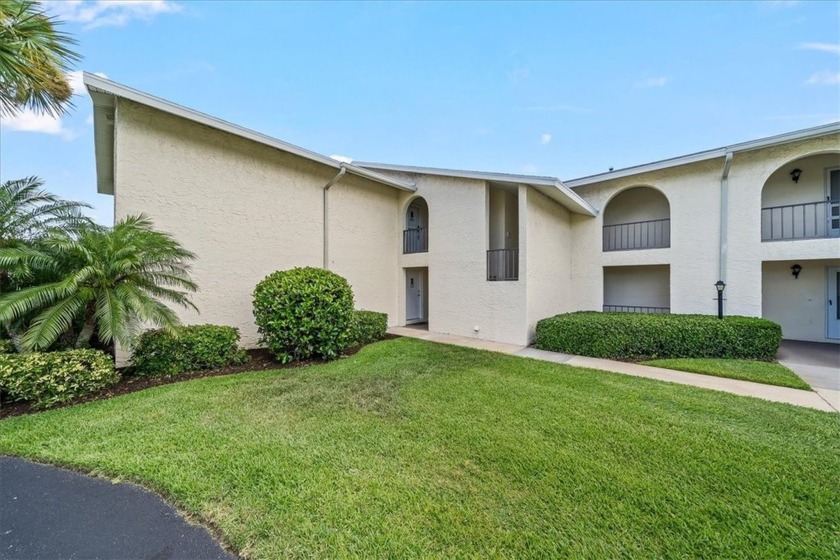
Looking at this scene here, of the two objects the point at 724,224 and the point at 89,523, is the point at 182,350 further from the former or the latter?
the point at 724,224

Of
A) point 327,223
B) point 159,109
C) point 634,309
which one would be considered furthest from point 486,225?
point 159,109

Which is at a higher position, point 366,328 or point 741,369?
point 366,328

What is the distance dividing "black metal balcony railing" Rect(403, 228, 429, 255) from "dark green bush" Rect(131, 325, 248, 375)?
22.7 feet

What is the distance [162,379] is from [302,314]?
2.69 m

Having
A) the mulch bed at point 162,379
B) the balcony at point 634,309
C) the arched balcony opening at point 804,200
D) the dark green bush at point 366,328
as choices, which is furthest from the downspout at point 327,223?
the arched balcony opening at point 804,200

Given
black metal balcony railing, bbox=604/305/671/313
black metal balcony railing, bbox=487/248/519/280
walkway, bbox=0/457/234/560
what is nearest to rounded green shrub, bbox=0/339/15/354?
walkway, bbox=0/457/234/560

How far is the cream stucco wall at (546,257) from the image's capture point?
9.50m

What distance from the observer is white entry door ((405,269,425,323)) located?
1308cm

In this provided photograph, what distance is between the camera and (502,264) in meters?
10.1

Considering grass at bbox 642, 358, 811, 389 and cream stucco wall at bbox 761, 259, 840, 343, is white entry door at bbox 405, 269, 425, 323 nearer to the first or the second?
grass at bbox 642, 358, 811, 389

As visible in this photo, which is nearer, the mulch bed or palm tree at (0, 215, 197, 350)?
the mulch bed

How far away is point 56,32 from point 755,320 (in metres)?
15.8

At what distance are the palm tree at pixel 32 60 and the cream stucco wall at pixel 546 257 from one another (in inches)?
397

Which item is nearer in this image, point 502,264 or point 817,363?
point 817,363
